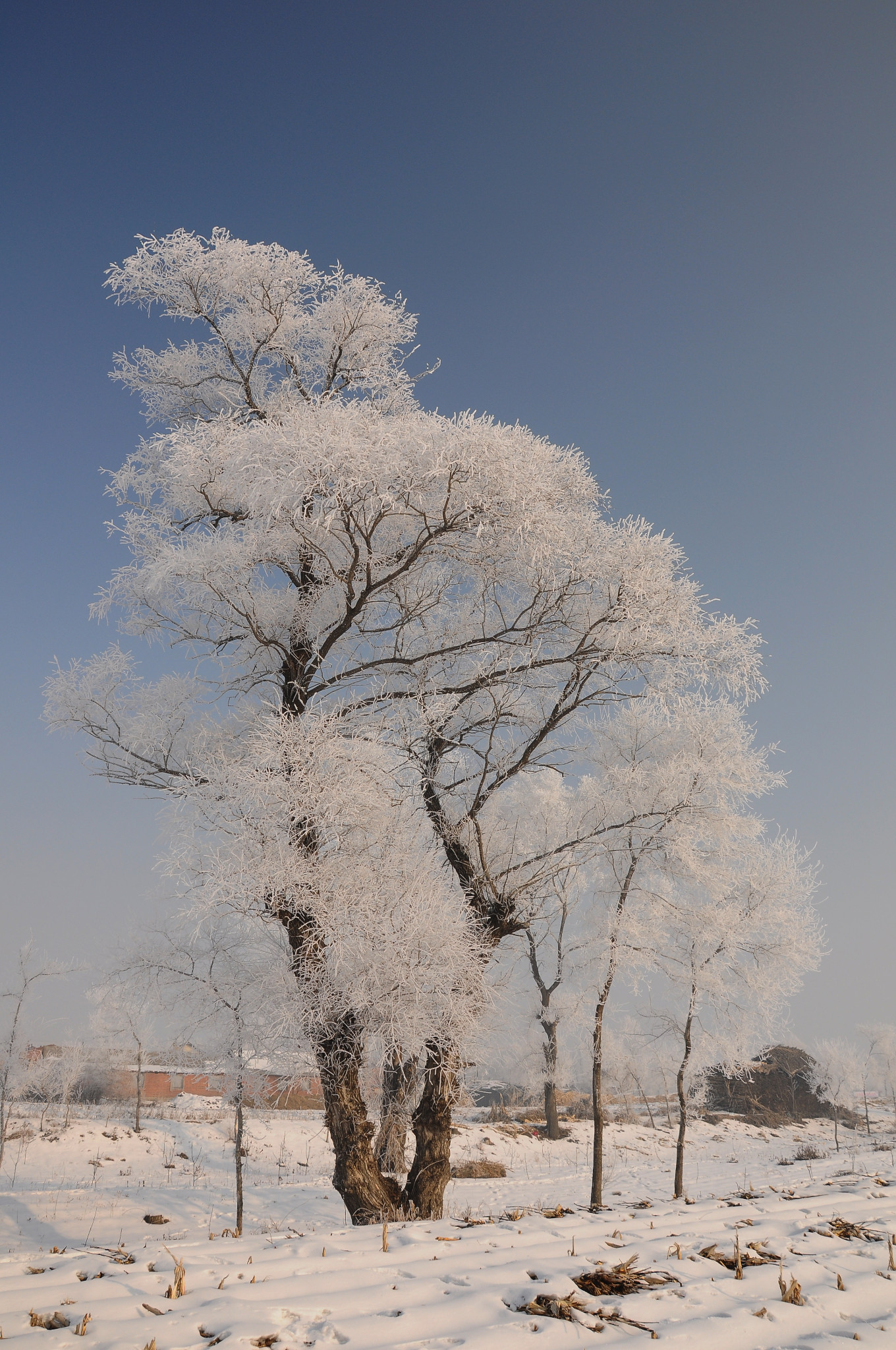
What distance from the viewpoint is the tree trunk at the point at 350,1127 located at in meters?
7.41

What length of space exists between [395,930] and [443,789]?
109 inches

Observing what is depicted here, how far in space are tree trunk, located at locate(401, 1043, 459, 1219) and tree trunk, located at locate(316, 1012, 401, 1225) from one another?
0.29 m

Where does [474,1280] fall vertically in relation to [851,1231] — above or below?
above

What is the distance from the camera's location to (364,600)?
747 centimetres

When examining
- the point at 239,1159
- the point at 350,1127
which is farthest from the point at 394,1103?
the point at 239,1159

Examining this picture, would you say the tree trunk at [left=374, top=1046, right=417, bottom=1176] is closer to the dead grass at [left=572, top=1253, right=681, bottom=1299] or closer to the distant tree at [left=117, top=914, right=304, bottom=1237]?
the distant tree at [left=117, top=914, right=304, bottom=1237]

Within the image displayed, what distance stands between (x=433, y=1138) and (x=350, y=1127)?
1.07 m

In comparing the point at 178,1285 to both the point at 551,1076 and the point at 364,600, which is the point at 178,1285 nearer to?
the point at 364,600

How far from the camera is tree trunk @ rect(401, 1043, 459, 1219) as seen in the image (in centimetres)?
786

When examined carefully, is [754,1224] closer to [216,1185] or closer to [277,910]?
[277,910]

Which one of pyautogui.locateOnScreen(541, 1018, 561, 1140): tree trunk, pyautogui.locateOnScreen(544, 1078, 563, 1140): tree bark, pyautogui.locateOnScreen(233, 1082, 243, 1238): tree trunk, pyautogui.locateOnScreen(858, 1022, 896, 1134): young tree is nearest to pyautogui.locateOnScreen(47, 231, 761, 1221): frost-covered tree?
pyautogui.locateOnScreen(233, 1082, 243, 1238): tree trunk

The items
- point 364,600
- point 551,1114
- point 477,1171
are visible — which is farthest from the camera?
point 551,1114

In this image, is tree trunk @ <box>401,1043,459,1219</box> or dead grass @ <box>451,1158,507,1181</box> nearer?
tree trunk @ <box>401,1043,459,1219</box>

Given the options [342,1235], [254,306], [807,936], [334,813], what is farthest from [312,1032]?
[807,936]
